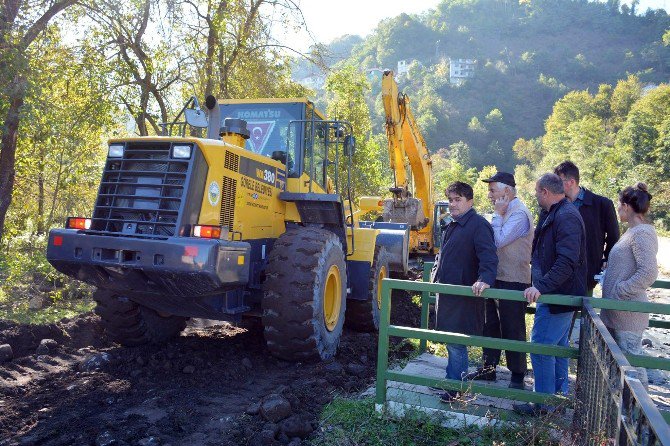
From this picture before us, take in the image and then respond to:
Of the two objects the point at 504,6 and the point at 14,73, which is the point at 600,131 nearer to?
the point at 14,73

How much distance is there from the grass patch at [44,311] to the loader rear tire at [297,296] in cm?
333

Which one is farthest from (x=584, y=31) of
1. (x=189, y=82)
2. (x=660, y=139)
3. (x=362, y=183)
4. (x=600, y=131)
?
(x=189, y=82)

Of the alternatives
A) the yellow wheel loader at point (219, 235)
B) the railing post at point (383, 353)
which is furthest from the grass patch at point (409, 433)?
the yellow wheel loader at point (219, 235)

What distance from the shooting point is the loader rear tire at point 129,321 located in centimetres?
571

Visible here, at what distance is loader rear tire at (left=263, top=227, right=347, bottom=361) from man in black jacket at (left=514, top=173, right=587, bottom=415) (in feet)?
6.53

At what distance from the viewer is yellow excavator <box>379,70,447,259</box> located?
1120 cm

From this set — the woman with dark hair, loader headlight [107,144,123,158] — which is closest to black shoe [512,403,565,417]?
the woman with dark hair

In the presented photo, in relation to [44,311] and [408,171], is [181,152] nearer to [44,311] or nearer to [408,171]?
[44,311]

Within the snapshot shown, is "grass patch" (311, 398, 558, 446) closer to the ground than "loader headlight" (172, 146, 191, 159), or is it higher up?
closer to the ground

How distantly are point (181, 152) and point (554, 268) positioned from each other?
10.6ft

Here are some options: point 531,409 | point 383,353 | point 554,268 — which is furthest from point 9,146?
point 531,409

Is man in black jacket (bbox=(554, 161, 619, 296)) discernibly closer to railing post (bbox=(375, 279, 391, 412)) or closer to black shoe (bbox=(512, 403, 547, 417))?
black shoe (bbox=(512, 403, 547, 417))

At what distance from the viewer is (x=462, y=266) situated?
4484 mm

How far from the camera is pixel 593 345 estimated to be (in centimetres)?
319
